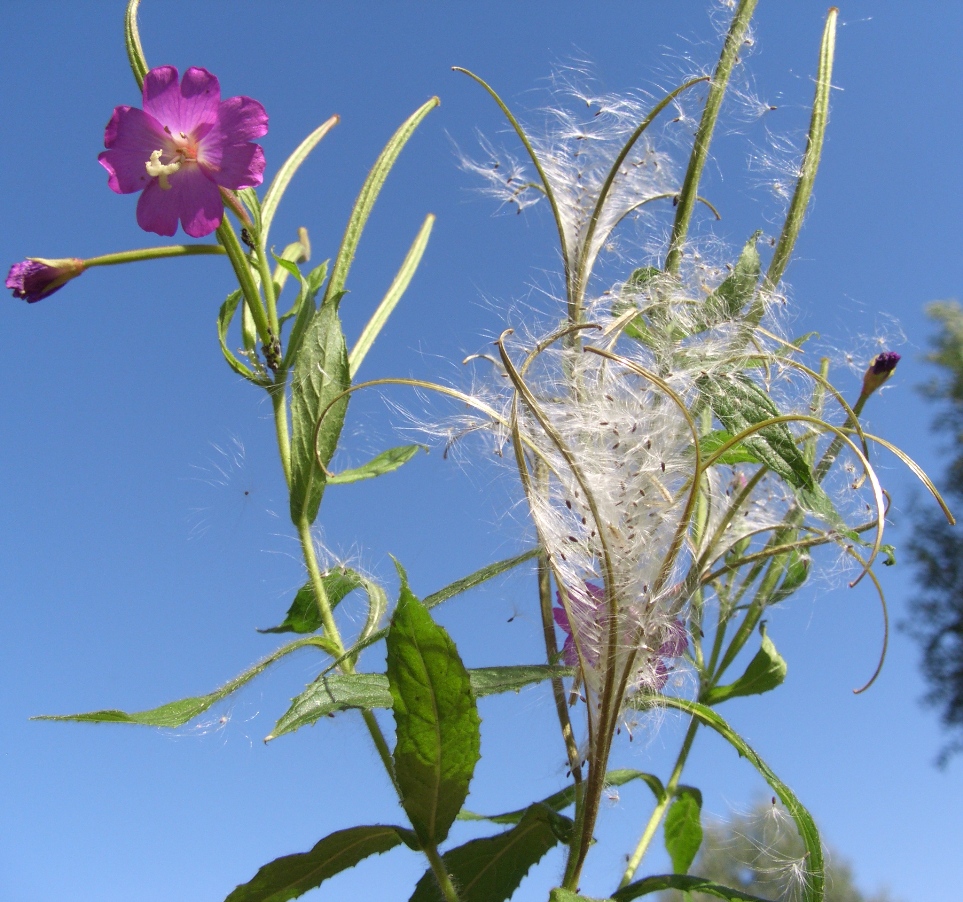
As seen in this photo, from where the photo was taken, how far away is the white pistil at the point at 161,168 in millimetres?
760

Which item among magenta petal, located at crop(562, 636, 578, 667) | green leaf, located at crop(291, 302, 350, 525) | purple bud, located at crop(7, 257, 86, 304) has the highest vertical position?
purple bud, located at crop(7, 257, 86, 304)

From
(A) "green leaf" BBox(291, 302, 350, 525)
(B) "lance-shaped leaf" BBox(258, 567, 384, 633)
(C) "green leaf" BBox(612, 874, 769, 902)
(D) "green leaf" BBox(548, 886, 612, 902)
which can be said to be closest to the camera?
(D) "green leaf" BBox(548, 886, 612, 902)

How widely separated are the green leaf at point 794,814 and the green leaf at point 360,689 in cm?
12

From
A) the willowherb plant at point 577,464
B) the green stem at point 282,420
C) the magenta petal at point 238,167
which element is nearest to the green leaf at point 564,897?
the willowherb plant at point 577,464

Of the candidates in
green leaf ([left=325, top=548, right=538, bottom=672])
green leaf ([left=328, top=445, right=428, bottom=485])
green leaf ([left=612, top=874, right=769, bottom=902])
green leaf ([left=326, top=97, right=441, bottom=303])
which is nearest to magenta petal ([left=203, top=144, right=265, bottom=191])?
green leaf ([left=326, top=97, right=441, bottom=303])

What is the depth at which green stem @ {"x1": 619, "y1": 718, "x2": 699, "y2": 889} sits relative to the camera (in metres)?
0.74

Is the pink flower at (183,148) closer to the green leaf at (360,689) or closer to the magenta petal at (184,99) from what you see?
the magenta petal at (184,99)

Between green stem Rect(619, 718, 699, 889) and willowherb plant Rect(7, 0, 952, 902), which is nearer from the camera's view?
willowherb plant Rect(7, 0, 952, 902)

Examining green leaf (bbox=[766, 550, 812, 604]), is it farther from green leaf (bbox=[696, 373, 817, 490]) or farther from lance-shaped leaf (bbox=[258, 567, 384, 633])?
lance-shaped leaf (bbox=[258, 567, 384, 633])

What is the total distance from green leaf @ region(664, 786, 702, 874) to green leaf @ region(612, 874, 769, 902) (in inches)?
10.2

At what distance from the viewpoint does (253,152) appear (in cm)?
77

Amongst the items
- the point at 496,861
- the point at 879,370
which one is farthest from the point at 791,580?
the point at 496,861

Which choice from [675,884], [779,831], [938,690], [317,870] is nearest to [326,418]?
[317,870]

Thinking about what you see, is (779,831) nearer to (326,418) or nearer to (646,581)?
(646,581)
